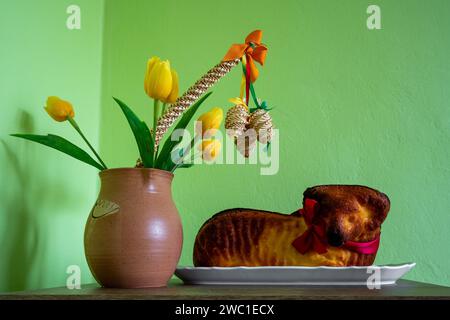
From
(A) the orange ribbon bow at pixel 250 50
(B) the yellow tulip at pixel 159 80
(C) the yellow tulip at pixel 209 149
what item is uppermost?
(A) the orange ribbon bow at pixel 250 50

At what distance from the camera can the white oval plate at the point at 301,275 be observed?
0.60 meters

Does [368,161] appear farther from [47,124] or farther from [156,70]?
[47,124]

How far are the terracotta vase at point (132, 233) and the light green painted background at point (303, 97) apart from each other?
0.23 m

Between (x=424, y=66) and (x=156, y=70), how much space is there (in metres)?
0.53

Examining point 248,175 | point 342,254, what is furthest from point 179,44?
point 342,254

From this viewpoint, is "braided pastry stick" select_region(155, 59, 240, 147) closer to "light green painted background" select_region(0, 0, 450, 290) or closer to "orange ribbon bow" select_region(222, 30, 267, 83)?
"orange ribbon bow" select_region(222, 30, 267, 83)

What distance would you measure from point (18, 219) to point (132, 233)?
189 millimetres

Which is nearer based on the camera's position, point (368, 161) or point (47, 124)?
point (47, 124)

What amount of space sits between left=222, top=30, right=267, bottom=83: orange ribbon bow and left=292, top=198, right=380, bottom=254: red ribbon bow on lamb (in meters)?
0.21

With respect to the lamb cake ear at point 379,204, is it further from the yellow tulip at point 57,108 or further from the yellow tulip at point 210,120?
the yellow tulip at point 57,108

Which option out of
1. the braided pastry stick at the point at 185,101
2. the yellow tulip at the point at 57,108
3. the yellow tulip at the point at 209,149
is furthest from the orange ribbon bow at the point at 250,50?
the yellow tulip at the point at 57,108

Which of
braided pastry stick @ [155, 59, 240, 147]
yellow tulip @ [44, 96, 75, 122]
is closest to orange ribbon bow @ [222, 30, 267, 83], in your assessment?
braided pastry stick @ [155, 59, 240, 147]

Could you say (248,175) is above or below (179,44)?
below
